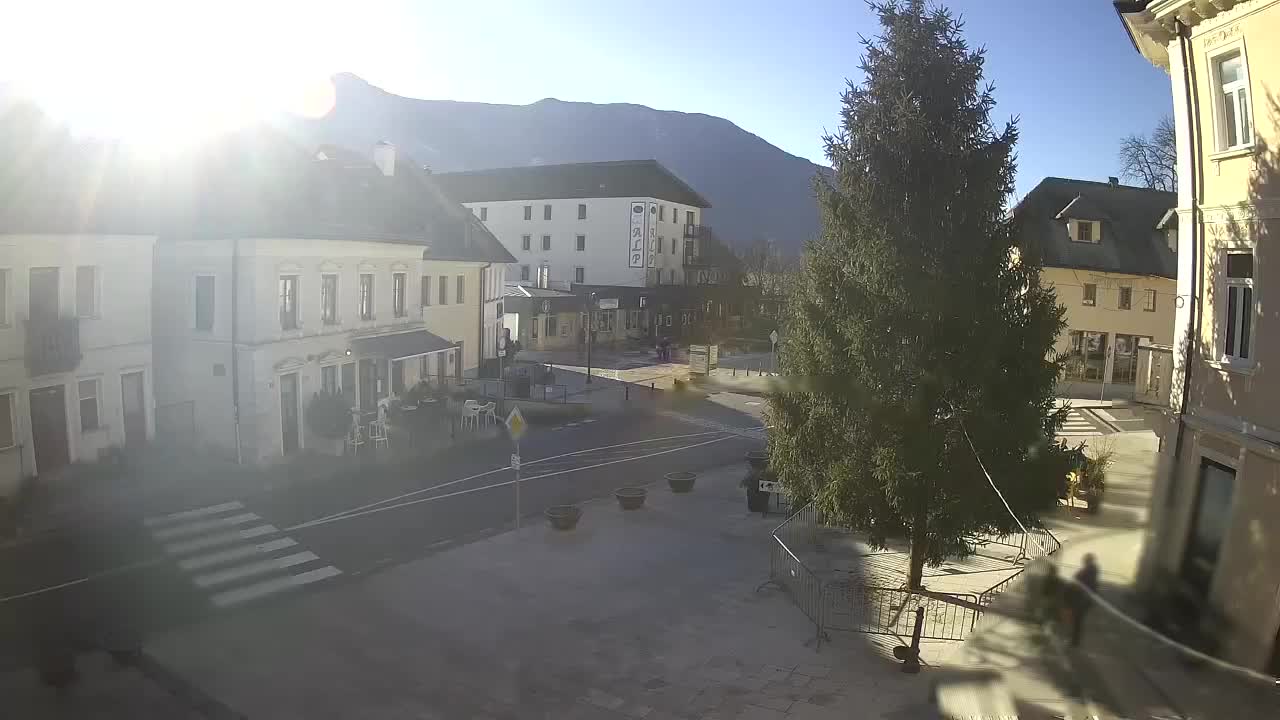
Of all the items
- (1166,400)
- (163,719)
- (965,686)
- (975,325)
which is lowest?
(163,719)

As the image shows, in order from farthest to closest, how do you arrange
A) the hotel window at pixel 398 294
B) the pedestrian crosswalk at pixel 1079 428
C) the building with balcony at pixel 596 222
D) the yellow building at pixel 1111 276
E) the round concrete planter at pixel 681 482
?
the building with balcony at pixel 596 222 → the yellow building at pixel 1111 276 → the hotel window at pixel 398 294 → the pedestrian crosswalk at pixel 1079 428 → the round concrete planter at pixel 681 482

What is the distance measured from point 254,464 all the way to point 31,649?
11242 millimetres

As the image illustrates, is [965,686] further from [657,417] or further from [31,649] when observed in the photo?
[657,417]

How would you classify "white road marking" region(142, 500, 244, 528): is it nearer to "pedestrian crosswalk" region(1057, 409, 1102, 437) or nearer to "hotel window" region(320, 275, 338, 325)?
"hotel window" region(320, 275, 338, 325)

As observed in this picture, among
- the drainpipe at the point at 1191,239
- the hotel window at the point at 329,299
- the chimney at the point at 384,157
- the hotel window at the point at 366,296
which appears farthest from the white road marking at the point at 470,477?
the chimney at the point at 384,157

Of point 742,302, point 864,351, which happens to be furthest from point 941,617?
point 742,302

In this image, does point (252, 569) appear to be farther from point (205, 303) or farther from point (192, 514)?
point (205, 303)

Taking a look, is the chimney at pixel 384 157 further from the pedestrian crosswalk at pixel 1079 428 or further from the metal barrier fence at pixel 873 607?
the metal barrier fence at pixel 873 607

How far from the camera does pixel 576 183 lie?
6794cm

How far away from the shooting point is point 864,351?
1179 cm

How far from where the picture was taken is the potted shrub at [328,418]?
24422 millimetres

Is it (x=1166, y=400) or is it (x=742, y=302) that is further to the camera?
(x=742, y=302)

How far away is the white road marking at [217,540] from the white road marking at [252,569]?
4.78 feet

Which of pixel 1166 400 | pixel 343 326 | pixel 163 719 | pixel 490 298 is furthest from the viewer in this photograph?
pixel 490 298
